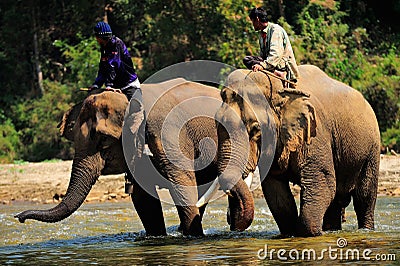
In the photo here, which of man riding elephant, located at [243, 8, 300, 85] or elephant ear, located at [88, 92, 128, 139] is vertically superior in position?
man riding elephant, located at [243, 8, 300, 85]

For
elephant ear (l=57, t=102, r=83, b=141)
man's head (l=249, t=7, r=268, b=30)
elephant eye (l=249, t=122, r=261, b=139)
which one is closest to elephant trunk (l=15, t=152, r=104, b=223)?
elephant ear (l=57, t=102, r=83, b=141)

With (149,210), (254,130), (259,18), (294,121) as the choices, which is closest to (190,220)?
(149,210)

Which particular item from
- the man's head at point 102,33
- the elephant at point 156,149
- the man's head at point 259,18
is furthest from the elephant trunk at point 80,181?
the man's head at point 259,18

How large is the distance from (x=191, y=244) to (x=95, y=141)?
169 centimetres

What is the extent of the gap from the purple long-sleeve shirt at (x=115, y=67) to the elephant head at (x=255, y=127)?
5.29 ft

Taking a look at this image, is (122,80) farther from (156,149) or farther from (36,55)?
(36,55)

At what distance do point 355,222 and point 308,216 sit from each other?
331cm

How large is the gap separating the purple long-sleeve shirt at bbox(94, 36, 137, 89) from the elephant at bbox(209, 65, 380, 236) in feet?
5.22

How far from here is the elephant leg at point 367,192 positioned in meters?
12.2

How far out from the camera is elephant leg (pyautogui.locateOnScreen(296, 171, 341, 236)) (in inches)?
432

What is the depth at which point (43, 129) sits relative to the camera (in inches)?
1075

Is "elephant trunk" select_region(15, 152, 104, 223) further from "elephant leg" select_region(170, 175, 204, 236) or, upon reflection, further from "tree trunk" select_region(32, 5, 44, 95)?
"tree trunk" select_region(32, 5, 44, 95)

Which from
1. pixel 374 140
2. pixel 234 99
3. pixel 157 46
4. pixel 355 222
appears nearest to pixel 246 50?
pixel 157 46

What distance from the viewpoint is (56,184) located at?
2044 centimetres
